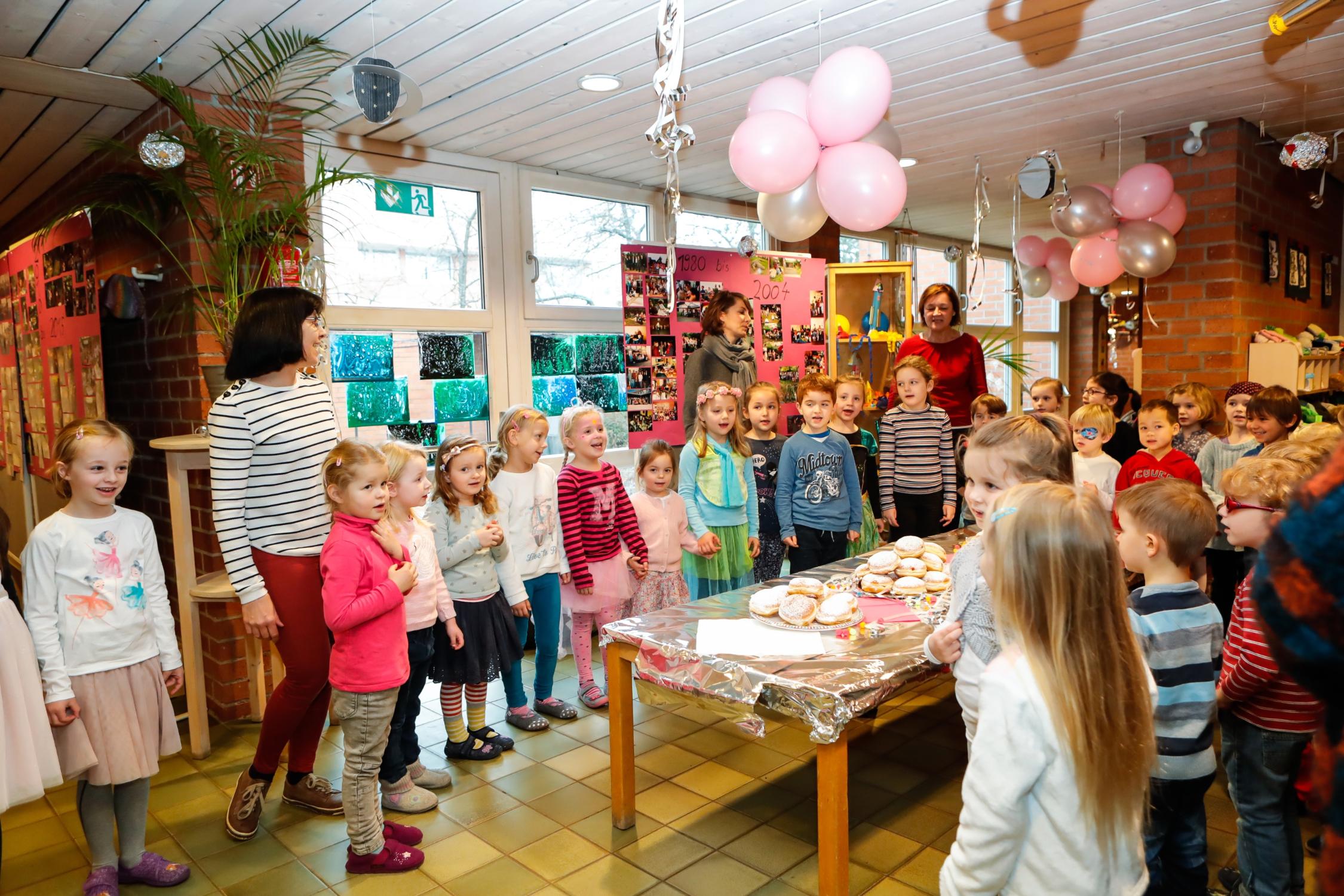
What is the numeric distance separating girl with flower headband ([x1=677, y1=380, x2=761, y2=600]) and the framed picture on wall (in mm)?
3216

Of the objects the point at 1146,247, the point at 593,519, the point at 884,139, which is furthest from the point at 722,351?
the point at 1146,247

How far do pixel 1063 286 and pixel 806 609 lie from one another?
3909 millimetres

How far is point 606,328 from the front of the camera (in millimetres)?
5109

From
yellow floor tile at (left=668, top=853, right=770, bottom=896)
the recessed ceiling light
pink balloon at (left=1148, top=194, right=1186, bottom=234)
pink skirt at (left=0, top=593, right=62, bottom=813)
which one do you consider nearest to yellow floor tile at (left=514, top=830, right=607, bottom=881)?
yellow floor tile at (left=668, top=853, right=770, bottom=896)

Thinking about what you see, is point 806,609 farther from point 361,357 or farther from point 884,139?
point 361,357

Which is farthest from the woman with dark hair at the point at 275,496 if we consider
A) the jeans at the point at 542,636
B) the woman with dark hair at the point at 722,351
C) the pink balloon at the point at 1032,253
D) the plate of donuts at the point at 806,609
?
A: the pink balloon at the point at 1032,253

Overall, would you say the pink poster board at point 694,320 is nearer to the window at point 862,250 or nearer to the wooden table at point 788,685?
the window at point 862,250

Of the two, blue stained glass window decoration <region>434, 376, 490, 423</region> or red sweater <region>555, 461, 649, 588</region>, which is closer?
red sweater <region>555, 461, 649, 588</region>

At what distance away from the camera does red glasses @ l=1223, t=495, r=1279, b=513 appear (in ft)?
6.23

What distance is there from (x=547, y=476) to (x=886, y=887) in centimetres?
176

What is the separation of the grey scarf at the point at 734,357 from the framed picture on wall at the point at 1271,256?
288cm

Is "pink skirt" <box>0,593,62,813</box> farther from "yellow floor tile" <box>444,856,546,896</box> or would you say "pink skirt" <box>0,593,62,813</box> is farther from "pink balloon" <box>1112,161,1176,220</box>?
"pink balloon" <box>1112,161,1176,220</box>

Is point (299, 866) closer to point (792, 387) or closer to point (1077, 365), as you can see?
point (792, 387)

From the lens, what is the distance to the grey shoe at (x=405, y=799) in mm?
2529
